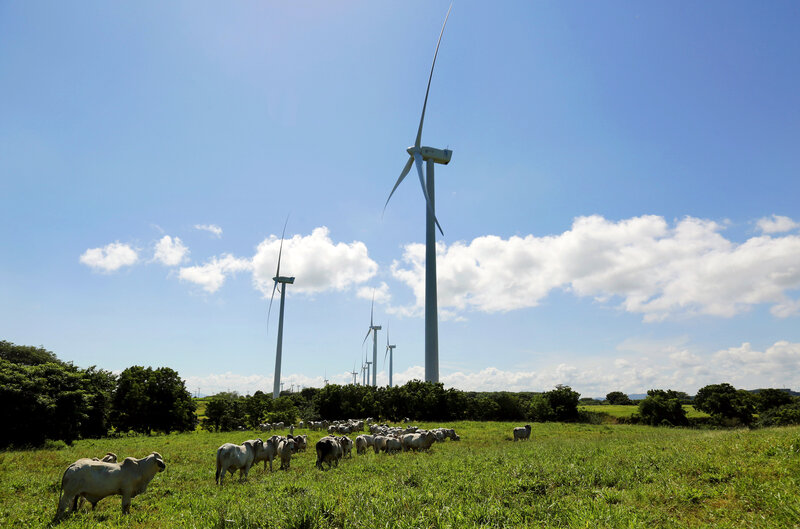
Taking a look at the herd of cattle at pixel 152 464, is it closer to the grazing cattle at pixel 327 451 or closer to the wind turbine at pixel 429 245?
the grazing cattle at pixel 327 451

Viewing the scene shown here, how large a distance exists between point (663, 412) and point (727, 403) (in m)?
9.32

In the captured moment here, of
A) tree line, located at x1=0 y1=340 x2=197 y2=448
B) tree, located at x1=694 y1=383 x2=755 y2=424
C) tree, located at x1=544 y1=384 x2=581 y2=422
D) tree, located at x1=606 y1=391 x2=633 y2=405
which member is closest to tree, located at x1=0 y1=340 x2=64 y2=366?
tree line, located at x1=0 y1=340 x2=197 y2=448

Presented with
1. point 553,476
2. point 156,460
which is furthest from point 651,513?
point 156,460

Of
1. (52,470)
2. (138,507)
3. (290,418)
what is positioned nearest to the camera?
(138,507)

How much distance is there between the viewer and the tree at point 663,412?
52469 millimetres

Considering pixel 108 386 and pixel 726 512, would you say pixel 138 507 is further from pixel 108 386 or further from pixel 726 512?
pixel 108 386

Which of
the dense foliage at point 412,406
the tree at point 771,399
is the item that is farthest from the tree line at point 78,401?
the tree at point 771,399

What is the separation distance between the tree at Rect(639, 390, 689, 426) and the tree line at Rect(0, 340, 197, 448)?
57424 mm

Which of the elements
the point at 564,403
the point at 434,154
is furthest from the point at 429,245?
the point at 564,403

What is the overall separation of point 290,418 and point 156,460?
4449cm

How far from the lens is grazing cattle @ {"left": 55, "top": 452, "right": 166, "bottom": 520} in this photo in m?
10.5

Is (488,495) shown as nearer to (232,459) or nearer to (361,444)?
(232,459)

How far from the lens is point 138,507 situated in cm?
1171

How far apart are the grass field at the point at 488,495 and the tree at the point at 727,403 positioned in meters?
49.5
